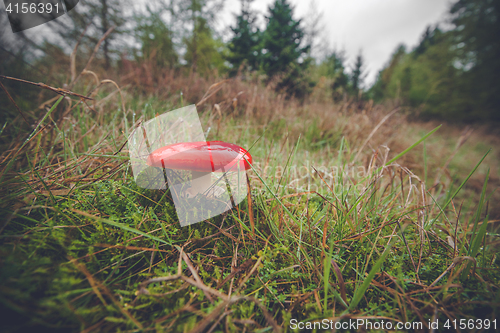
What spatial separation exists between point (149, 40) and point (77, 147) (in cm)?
666

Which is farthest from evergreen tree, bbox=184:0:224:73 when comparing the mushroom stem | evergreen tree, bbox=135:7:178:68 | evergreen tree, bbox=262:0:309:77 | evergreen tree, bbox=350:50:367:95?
evergreen tree, bbox=350:50:367:95

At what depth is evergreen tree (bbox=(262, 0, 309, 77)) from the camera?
250 inches

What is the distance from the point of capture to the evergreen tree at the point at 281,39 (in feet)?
20.8

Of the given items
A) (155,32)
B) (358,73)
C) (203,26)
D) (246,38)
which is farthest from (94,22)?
(358,73)

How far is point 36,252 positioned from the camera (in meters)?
0.60

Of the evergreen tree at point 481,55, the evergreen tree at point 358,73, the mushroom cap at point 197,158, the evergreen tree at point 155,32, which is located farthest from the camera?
the evergreen tree at point 358,73

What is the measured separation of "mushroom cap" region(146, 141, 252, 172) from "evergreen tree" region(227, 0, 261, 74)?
23.3 feet

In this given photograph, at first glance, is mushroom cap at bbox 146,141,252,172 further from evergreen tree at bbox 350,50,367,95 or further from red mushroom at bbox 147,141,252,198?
evergreen tree at bbox 350,50,367,95

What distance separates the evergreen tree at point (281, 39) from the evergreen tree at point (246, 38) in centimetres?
53

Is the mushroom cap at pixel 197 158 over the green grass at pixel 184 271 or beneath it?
over

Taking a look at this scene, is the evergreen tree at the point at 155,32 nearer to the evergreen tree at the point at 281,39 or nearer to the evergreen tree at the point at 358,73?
the evergreen tree at the point at 281,39

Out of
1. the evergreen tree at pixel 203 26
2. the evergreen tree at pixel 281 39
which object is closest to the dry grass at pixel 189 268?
the evergreen tree at pixel 281 39

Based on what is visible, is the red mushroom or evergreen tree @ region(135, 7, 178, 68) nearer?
the red mushroom

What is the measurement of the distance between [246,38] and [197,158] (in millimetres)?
7997
